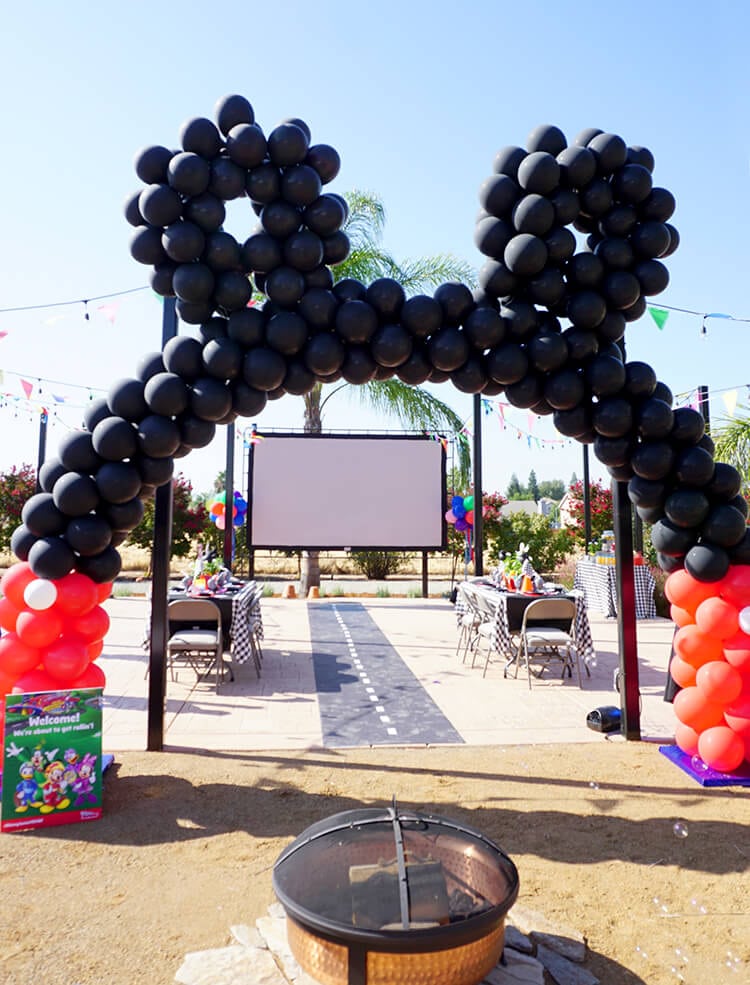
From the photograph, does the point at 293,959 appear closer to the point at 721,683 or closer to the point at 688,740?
the point at 721,683

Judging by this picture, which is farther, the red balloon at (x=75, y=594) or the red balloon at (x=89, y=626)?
the red balloon at (x=89, y=626)

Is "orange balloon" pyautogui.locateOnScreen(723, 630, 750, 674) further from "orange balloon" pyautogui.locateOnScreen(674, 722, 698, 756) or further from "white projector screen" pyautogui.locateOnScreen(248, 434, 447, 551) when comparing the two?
"white projector screen" pyautogui.locateOnScreen(248, 434, 447, 551)

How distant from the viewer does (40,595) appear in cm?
391

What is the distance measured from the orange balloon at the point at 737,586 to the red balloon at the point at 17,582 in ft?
13.7

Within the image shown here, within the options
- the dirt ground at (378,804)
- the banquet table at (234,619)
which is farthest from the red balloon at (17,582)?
the banquet table at (234,619)

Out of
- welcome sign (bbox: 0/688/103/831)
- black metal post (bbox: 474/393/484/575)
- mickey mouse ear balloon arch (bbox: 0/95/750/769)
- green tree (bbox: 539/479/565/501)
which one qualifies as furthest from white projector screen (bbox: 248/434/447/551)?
green tree (bbox: 539/479/565/501)

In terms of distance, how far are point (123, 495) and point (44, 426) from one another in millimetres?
11643


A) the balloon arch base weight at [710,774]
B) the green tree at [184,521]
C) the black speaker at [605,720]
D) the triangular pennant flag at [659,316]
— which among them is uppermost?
the triangular pennant flag at [659,316]

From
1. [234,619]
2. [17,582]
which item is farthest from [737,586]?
[234,619]

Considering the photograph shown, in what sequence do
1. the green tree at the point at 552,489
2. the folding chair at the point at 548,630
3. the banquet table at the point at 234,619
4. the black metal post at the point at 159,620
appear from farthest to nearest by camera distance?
1. the green tree at the point at 552,489
2. the banquet table at the point at 234,619
3. the folding chair at the point at 548,630
4. the black metal post at the point at 159,620

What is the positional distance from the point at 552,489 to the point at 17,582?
102800mm

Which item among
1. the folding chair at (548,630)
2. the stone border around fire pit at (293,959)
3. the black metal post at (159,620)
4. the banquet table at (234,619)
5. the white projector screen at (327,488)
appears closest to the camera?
the stone border around fire pit at (293,959)

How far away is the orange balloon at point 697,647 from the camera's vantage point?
432cm

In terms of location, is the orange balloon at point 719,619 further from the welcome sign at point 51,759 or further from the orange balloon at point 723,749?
the welcome sign at point 51,759
